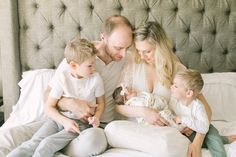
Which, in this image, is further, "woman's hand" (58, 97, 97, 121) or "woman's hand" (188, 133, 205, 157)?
"woman's hand" (58, 97, 97, 121)

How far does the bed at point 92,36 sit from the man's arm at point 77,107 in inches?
14.5

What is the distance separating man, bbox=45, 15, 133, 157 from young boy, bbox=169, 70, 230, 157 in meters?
0.34

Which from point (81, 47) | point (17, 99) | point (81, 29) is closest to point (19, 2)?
point (81, 29)

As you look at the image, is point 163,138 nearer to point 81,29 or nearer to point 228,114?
point 228,114

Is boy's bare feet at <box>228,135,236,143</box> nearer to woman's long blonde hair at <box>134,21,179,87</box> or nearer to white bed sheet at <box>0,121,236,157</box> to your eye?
white bed sheet at <box>0,121,236,157</box>

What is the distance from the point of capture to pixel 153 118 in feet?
5.94

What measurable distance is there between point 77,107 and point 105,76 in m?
0.26

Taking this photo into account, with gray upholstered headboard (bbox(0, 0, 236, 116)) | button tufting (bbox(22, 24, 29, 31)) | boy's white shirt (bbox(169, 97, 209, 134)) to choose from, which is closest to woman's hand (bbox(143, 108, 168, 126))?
boy's white shirt (bbox(169, 97, 209, 134))

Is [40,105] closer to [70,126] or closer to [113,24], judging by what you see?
[70,126]

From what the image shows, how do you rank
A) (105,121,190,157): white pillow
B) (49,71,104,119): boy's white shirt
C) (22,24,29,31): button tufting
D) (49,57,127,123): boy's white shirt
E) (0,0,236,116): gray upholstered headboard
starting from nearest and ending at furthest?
(105,121,190,157): white pillow
(49,71,104,119): boy's white shirt
(49,57,127,123): boy's white shirt
(0,0,236,116): gray upholstered headboard
(22,24,29,31): button tufting

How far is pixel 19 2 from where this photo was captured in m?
2.45

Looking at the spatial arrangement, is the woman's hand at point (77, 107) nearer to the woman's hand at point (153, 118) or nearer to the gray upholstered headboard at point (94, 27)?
the woman's hand at point (153, 118)

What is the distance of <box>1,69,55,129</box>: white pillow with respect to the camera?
2189mm

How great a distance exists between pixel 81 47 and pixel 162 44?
0.42 metres
